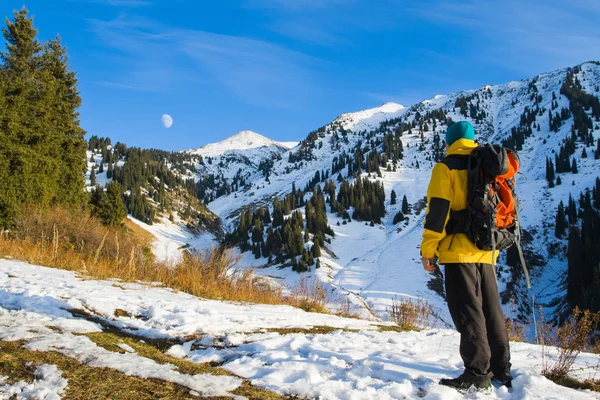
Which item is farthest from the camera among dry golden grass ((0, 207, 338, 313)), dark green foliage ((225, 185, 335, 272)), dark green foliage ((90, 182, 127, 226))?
dark green foliage ((225, 185, 335, 272))

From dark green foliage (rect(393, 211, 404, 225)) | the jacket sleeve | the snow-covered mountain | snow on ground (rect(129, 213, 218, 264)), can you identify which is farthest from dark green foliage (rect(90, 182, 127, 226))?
dark green foliage (rect(393, 211, 404, 225))

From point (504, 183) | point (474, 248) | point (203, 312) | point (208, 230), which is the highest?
point (504, 183)

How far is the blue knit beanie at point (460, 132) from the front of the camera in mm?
3545

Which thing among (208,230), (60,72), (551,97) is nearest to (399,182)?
(208,230)

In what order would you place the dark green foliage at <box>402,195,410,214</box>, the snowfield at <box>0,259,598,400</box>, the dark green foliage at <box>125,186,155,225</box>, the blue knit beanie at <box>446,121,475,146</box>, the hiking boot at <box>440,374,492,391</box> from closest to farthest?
the snowfield at <box>0,259,598,400</box> → the hiking boot at <box>440,374,492,391</box> → the blue knit beanie at <box>446,121,475,146</box> → the dark green foliage at <box>125,186,155,225</box> → the dark green foliage at <box>402,195,410,214</box>

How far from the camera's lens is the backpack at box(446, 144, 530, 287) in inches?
123

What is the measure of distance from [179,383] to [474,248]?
2.63 metres

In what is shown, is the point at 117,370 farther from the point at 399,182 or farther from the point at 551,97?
the point at 551,97

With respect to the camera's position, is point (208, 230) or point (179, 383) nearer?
point (179, 383)

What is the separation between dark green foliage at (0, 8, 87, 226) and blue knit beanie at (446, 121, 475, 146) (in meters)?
18.4

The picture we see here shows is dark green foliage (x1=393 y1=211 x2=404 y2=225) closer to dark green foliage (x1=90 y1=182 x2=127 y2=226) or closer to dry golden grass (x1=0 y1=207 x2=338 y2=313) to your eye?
dark green foliage (x1=90 y1=182 x2=127 y2=226)

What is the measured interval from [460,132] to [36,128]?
22150mm

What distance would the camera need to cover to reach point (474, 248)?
10.6 feet

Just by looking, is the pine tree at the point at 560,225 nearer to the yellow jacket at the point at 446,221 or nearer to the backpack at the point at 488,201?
the backpack at the point at 488,201
